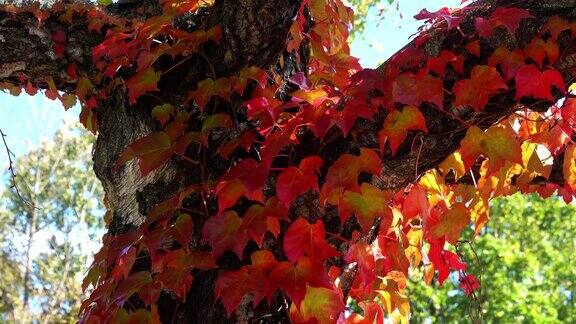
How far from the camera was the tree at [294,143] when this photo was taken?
1190 millimetres

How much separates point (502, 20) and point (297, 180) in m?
0.48

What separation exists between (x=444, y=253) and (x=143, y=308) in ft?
2.47

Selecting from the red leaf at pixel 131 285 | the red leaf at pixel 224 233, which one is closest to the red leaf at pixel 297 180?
the red leaf at pixel 224 233

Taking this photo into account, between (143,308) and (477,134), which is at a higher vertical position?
(477,134)

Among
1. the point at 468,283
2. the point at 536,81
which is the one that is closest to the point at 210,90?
the point at 536,81

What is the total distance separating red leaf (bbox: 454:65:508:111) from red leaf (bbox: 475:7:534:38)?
2.6 inches

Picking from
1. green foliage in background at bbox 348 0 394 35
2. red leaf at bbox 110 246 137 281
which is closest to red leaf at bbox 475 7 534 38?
red leaf at bbox 110 246 137 281

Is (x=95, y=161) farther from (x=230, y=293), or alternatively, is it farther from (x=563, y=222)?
(x=563, y=222)

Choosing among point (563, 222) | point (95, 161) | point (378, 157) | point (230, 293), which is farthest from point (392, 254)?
point (563, 222)

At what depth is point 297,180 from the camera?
125 cm

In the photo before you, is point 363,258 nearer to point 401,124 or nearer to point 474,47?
point 401,124

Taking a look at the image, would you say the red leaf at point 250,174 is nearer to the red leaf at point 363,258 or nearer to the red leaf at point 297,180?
the red leaf at point 297,180

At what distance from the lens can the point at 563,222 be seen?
11.9 metres

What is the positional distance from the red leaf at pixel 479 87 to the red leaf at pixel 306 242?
370 millimetres
